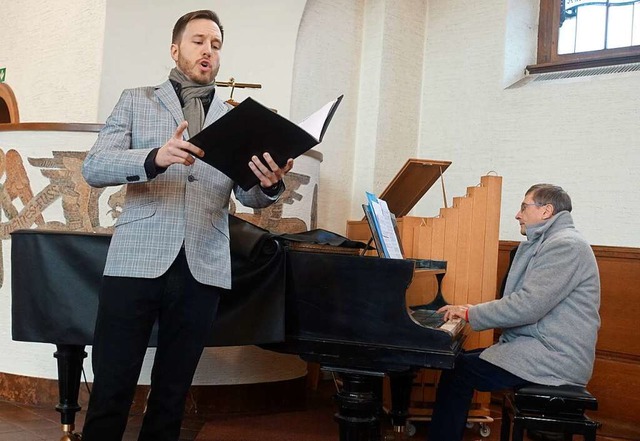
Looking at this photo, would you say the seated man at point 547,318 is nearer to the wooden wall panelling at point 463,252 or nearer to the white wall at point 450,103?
the wooden wall panelling at point 463,252

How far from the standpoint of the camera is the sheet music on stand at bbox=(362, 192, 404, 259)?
2.85 meters

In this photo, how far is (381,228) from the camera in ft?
9.58

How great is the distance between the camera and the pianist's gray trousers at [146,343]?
231 centimetres

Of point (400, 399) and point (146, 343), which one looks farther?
point (400, 399)

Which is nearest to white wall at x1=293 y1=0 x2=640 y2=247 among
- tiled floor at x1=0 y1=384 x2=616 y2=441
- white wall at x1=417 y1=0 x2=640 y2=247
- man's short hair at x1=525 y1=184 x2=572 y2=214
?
white wall at x1=417 y1=0 x2=640 y2=247

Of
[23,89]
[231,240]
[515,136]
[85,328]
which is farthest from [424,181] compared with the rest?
[23,89]

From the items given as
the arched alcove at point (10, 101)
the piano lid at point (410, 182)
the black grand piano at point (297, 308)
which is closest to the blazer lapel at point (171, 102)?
the black grand piano at point (297, 308)

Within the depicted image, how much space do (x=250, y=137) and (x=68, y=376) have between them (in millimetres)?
1466

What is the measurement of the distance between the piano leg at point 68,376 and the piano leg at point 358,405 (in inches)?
44.4

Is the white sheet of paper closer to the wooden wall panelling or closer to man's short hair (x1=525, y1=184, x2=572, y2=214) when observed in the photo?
man's short hair (x1=525, y1=184, x2=572, y2=214)

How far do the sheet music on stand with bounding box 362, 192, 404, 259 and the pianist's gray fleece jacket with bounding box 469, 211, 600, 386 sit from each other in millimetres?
470

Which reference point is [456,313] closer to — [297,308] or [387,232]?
[387,232]

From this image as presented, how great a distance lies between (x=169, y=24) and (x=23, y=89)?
1.52 m

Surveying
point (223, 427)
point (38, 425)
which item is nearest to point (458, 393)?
point (223, 427)
